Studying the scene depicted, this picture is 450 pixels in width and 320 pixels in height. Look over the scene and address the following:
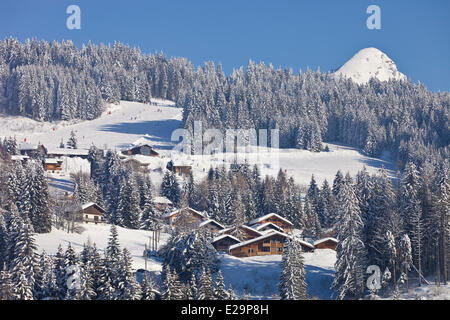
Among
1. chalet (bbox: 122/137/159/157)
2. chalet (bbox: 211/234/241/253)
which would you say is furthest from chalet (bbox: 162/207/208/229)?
chalet (bbox: 122/137/159/157)

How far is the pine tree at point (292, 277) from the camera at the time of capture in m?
42.9

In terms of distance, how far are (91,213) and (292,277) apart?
36.5 m

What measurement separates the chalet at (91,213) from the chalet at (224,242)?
17311 millimetres

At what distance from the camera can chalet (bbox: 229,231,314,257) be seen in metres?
62.1

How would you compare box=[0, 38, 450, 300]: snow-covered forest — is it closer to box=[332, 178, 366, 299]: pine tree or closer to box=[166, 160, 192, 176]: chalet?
box=[332, 178, 366, 299]: pine tree

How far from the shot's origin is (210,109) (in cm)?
13875

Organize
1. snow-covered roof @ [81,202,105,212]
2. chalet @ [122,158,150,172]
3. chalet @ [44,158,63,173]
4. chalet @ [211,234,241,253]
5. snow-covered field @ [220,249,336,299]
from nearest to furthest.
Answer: snow-covered field @ [220,249,336,299], chalet @ [211,234,241,253], snow-covered roof @ [81,202,105,212], chalet @ [44,158,63,173], chalet @ [122,158,150,172]

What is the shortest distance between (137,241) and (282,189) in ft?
86.1

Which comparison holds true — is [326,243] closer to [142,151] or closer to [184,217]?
[184,217]

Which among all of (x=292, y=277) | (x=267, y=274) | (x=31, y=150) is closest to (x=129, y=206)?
(x=267, y=274)

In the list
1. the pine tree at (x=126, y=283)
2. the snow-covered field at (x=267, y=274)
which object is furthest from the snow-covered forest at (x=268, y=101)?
the pine tree at (x=126, y=283)

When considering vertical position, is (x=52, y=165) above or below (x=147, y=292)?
above

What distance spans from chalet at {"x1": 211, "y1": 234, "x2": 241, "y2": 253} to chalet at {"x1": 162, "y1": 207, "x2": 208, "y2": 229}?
6.17m

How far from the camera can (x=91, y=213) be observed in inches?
2847
